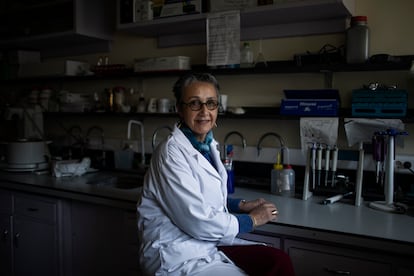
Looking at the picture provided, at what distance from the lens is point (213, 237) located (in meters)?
1.59

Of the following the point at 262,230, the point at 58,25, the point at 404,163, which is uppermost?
the point at 58,25

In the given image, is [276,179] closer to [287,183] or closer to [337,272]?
[287,183]

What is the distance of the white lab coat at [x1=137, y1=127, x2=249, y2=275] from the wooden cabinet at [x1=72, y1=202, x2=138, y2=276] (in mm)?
666

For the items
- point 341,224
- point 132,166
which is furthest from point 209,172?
point 132,166

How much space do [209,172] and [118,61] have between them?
1927 mm

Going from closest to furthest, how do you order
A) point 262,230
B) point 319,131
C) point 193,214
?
point 193,214 < point 262,230 < point 319,131

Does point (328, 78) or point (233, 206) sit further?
point (328, 78)

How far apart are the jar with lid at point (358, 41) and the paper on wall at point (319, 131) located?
0.34 meters

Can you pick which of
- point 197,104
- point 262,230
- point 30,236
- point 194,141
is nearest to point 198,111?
point 197,104

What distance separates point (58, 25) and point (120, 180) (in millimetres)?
1688

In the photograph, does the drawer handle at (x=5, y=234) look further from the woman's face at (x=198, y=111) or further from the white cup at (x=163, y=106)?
the woman's face at (x=198, y=111)

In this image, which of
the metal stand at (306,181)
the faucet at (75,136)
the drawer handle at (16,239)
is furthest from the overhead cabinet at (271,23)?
the drawer handle at (16,239)

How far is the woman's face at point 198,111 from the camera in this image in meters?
1.70

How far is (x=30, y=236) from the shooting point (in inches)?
106
